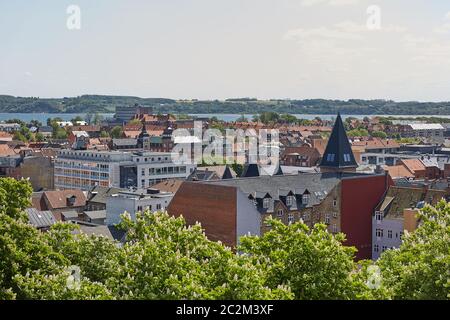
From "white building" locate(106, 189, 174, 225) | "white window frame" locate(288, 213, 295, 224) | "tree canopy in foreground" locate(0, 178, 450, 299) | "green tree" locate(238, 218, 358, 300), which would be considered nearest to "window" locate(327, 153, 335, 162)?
"white window frame" locate(288, 213, 295, 224)

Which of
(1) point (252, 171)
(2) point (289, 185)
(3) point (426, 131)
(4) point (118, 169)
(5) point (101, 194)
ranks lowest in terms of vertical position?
(5) point (101, 194)

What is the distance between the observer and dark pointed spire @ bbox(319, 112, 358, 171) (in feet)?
191

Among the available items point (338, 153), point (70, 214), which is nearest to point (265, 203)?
point (338, 153)

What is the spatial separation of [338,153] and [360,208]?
6.81 m

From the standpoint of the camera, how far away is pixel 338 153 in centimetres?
5862

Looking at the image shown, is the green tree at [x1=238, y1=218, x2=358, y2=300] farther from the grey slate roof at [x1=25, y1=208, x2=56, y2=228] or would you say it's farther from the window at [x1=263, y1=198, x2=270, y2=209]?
the window at [x1=263, y1=198, x2=270, y2=209]

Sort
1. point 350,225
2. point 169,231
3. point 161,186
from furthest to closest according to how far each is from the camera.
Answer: point 161,186
point 350,225
point 169,231

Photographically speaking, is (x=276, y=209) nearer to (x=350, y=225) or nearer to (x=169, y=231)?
(x=350, y=225)

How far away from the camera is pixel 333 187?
172 ft

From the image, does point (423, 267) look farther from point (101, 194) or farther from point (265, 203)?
point (101, 194)

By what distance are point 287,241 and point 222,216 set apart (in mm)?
24884

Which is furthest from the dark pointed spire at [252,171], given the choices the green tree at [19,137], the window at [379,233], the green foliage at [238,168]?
the green tree at [19,137]

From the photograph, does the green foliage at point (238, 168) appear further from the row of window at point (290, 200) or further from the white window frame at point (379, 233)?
the white window frame at point (379, 233)
